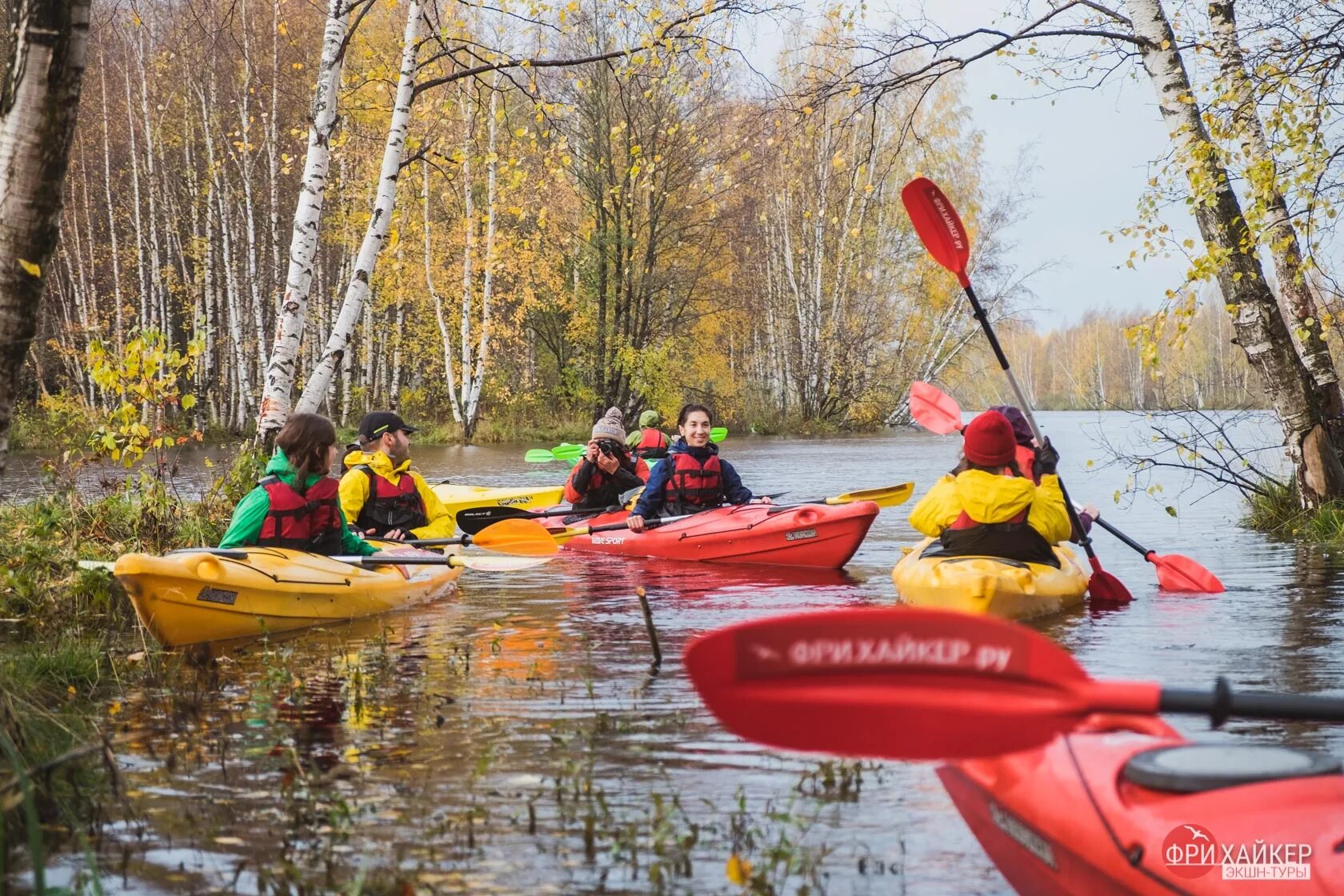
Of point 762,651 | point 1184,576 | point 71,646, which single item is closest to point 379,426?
point 71,646

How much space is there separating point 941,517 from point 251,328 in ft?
65.9

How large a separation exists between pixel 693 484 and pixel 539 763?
20.8ft

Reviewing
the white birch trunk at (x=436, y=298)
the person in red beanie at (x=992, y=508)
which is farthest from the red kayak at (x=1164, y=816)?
the white birch trunk at (x=436, y=298)

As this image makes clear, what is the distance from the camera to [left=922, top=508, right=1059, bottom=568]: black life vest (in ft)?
21.4

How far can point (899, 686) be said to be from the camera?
221 cm

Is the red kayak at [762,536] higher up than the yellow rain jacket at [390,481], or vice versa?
the yellow rain jacket at [390,481]

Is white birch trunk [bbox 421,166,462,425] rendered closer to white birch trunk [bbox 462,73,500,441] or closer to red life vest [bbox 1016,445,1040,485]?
white birch trunk [bbox 462,73,500,441]

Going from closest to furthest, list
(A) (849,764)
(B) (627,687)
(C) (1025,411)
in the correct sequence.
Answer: (A) (849,764) < (B) (627,687) < (C) (1025,411)

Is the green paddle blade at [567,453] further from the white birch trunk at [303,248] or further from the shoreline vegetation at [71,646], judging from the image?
the shoreline vegetation at [71,646]

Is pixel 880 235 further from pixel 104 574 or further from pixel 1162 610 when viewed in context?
pixel 104 574

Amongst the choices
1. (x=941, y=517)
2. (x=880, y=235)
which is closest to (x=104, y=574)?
(x=941, y=517)

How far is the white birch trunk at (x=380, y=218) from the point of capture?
9023 mm

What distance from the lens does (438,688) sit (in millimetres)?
4973

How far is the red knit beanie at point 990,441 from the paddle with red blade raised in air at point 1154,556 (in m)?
1.42
